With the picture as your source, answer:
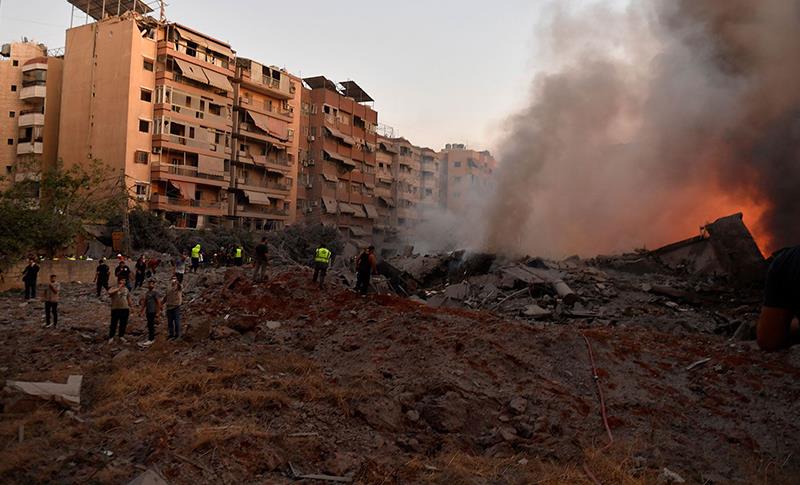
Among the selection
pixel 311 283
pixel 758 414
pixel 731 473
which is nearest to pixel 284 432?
pixel 731 473

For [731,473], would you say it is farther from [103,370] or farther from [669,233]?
[669,233]

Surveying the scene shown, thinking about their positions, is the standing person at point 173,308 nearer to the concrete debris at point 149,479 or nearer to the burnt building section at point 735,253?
the concrete debris at point 149,479

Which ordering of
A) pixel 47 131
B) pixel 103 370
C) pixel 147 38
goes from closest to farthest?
1. pixel 103 370
2. pixel 147 38
3. pixel 47 131

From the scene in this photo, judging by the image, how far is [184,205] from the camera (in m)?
36.8

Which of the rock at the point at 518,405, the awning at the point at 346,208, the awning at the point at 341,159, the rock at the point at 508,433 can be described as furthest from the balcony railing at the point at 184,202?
the rock at the point at 508,433

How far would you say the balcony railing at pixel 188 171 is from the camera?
35.5m

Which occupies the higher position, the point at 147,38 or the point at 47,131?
the point at 147,38

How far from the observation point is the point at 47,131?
3991 centimetres

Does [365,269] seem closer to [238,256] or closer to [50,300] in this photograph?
[50,300]

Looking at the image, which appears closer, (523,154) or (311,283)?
(311,283)

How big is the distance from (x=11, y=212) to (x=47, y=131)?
79.3ft

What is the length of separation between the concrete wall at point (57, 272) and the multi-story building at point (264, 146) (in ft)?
64.8

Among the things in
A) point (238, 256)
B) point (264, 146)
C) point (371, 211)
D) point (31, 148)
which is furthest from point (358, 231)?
point (31, 148)

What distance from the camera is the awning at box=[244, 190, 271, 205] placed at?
137 feet
